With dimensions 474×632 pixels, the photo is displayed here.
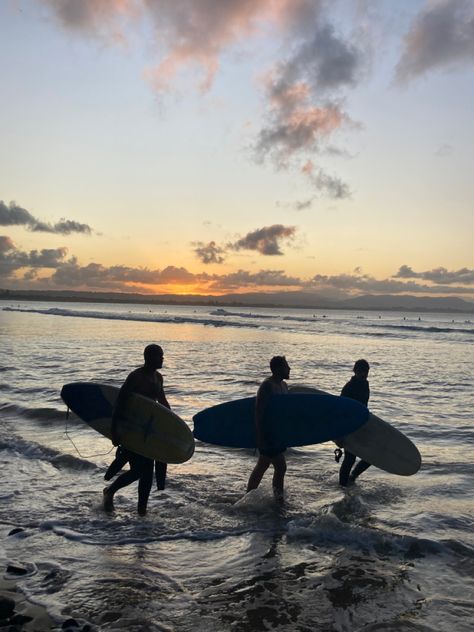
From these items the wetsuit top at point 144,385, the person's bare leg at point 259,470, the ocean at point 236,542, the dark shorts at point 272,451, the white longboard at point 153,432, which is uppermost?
the wetsuit top at point 144,385

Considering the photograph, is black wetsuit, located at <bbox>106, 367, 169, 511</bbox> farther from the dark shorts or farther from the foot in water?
the dark shorts

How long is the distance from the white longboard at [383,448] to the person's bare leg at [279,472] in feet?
3.05

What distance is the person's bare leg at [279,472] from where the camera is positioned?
641cm

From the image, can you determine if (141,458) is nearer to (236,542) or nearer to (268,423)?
(236,542)

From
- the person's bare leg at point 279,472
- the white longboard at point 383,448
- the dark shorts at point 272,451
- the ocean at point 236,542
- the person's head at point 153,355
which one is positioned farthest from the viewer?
the white longboard at point 383,448

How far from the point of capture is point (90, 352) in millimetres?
24438

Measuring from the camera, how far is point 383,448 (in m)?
7.01

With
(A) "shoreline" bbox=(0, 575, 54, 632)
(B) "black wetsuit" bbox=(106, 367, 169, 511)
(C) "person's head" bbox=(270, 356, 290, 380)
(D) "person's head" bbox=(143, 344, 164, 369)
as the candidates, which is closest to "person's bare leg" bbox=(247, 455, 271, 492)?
(C) "person's head" bbox=(270, 356, 290, 380)

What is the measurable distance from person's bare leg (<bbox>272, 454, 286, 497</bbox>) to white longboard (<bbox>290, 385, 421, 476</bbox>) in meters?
0.93

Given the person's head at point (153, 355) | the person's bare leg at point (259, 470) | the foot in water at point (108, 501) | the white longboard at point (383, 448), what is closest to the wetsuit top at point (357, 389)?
the white longboard at point (383, 448)

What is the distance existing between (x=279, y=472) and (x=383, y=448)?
156 cm

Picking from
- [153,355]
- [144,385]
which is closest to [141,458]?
[144,385]

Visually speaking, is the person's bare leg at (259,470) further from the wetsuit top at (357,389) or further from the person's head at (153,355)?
the person's head at (153,355)

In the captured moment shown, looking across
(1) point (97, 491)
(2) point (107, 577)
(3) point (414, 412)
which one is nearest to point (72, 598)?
(2) point (107, 577)
